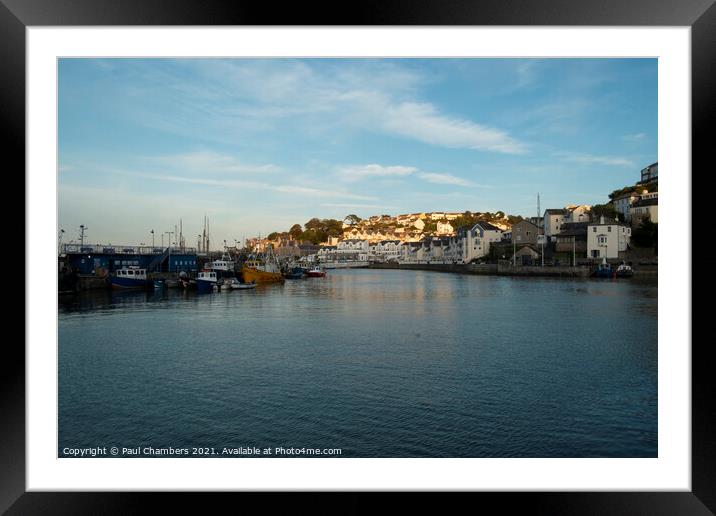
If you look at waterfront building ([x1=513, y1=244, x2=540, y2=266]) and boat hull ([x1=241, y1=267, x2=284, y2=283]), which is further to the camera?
waterfront building ([x1=513, y1=244, x2=540, y2=266])

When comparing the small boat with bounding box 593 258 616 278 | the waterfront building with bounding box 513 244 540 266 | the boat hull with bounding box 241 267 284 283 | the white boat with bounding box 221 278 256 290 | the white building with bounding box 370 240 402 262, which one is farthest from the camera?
the white building with bounding box 370 240 402 262

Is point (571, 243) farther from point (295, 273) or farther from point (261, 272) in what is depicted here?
point (295, 273)

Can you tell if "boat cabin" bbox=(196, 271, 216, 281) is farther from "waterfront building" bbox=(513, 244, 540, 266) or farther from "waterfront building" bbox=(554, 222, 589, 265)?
"waterfront building" bbox=(513, 244, 540, 266)

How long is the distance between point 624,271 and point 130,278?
1794 centimetres

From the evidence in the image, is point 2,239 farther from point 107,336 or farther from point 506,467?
point 107,336

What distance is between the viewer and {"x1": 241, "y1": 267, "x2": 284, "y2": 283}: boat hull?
2084cm

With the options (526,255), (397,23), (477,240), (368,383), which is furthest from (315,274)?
(397,23)

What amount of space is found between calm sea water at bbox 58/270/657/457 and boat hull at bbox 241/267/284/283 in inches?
399

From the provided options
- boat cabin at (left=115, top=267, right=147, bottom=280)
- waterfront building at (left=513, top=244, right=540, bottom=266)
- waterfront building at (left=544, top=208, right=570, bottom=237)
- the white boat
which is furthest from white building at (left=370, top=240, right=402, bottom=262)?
boat cabin at (left=115, top=267, right=147, bottom=280)

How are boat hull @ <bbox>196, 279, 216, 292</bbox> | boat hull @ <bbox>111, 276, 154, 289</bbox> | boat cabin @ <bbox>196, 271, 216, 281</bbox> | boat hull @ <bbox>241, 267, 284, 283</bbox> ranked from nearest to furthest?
boat hull @ <bbox>111, 276, 154, 289</bbox>
boat hull @ <bbox>196, 279, 216, 292</bbox>
boat cabin @ <bbox>196, 271, 216, 281</bbox>
boat hull @ <bbox>241, 267, 284, 283</bbox>

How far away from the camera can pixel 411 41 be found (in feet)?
10.3

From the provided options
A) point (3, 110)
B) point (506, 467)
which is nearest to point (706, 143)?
point (506, 467)

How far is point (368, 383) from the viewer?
207 inches

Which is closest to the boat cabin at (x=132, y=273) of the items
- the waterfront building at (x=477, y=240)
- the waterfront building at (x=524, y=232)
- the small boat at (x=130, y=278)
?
the small boat at (x=130, y=278)
